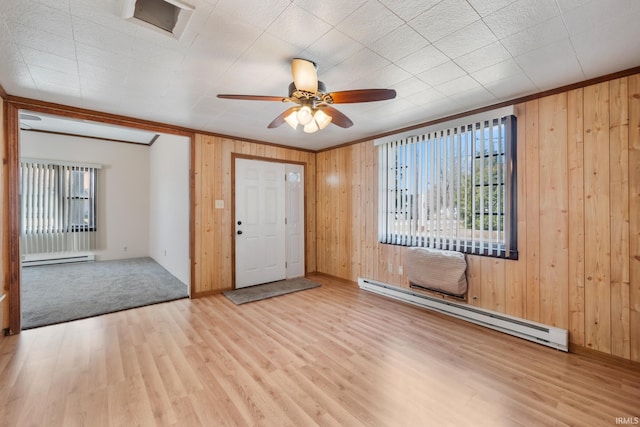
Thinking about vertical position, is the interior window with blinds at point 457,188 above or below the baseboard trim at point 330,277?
above

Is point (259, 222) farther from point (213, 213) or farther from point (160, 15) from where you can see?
point (160, 15)

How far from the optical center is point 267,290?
436 centimetres

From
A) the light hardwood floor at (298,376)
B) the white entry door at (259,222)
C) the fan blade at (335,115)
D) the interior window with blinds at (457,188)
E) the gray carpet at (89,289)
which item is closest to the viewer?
the light hardwood floor at (298,376)

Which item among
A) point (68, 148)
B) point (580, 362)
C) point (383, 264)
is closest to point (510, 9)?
point (580, 362)

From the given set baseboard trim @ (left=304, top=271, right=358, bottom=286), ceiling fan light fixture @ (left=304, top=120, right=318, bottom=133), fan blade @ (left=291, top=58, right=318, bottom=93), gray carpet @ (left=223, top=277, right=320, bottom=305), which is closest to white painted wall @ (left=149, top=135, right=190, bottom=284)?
gray carpet @ (left=223, top=277, right=320, bottom=305)

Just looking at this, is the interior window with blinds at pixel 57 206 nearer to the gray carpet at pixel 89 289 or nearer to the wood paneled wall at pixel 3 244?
the gray carpet at pixel 89 289

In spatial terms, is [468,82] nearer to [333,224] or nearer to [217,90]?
[217,90]

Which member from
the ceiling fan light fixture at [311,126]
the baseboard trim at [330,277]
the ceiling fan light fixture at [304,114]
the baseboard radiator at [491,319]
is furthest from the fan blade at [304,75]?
the baseboard trim at [330,277]

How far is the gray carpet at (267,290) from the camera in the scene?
3973 mm

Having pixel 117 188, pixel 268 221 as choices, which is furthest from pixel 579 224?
pixel 117 188

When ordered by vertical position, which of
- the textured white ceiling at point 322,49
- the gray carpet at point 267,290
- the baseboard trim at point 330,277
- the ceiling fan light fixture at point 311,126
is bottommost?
the gray carpet at point 267,290

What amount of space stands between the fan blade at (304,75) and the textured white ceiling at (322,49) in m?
0.07

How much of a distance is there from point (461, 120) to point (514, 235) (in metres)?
1.41

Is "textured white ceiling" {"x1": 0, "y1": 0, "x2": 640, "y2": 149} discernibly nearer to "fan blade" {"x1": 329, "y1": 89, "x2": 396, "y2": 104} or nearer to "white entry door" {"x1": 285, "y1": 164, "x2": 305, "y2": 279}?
"fan blade" {"x1": 329, "y1": 89, "x2": 396, "y2": 104}
